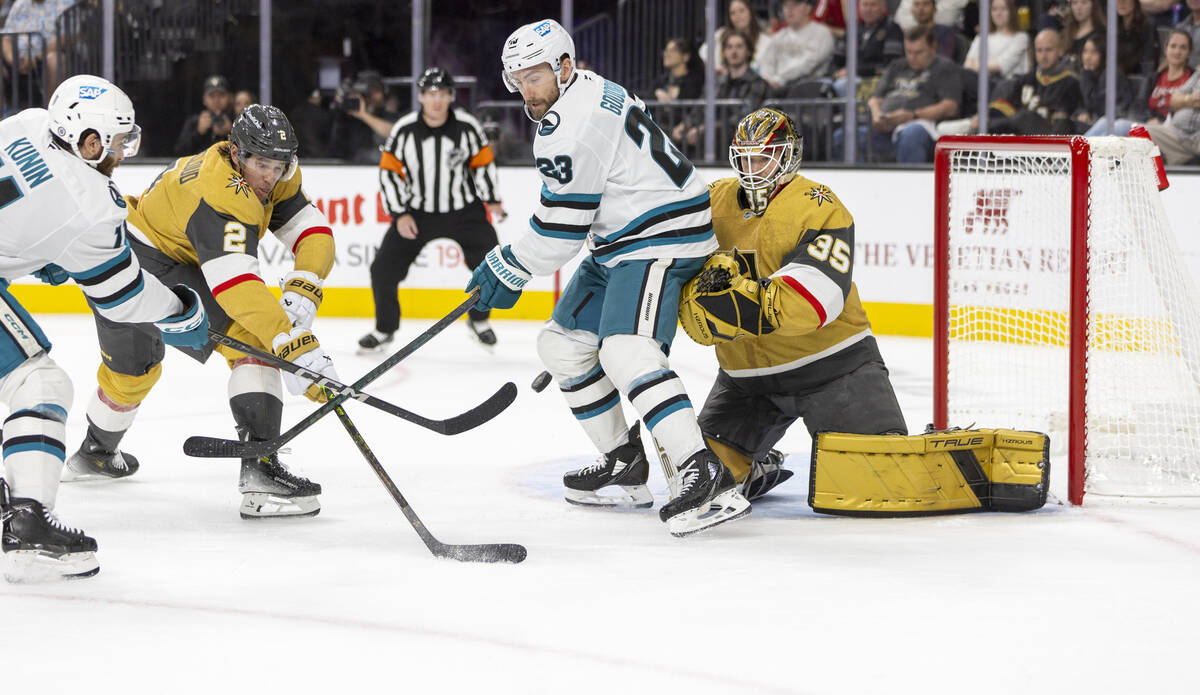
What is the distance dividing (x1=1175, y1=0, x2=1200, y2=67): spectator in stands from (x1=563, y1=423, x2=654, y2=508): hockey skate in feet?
13.3

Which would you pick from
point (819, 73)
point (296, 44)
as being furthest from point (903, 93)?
point (296, 44)

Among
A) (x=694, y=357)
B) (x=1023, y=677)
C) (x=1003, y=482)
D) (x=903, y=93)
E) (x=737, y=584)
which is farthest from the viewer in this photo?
(x=903, y=93)

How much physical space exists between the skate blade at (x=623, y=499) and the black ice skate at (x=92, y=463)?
116 centimetres

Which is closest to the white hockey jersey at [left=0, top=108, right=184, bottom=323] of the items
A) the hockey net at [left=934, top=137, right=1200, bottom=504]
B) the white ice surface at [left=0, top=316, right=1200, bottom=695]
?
the white ice surface at [left=0, top=316, right=1200, bottom=695]

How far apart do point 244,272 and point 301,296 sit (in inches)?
7.4

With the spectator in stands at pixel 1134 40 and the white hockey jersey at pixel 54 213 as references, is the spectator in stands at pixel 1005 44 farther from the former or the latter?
the white hockey jersey at pixel 54 213

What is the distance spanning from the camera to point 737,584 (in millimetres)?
2535

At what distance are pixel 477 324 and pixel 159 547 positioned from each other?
3.18m

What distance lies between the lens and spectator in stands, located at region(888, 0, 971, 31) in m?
6.59

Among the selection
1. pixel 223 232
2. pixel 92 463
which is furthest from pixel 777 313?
pixel 92 463

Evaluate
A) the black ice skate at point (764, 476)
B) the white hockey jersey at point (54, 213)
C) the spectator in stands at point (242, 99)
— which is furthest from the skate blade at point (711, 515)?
the spectator in stands at point (242, 99)

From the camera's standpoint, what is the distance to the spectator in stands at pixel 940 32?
660 centimetres

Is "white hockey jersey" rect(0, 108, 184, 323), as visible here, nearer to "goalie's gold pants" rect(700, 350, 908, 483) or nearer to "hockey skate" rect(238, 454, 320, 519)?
"hockey skate" rect(238, 454, 320, 519)

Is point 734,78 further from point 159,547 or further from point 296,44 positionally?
point 159,547
